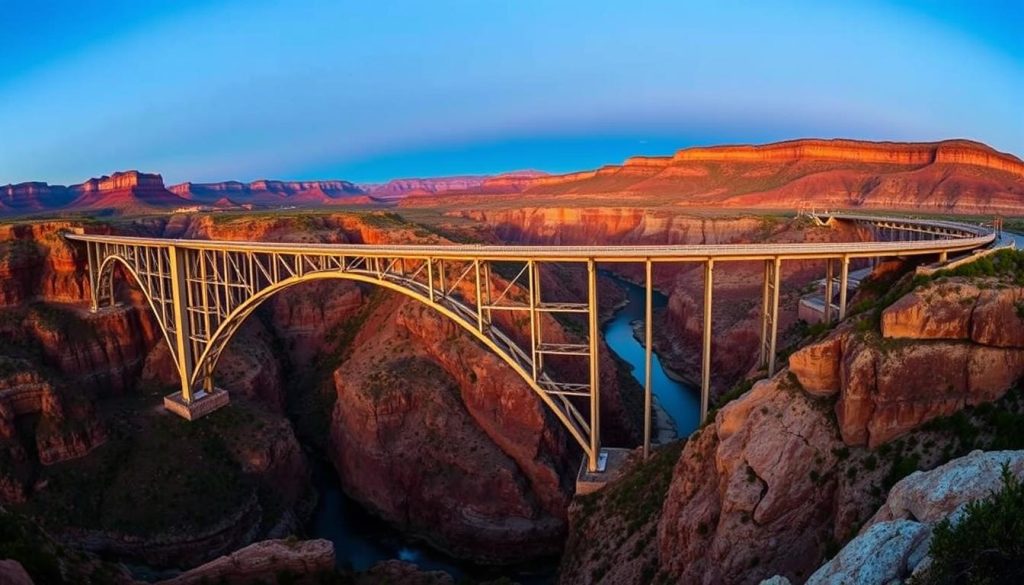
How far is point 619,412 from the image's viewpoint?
118ft

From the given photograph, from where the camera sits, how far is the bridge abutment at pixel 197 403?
36781 millimetres

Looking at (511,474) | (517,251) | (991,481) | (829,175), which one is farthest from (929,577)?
(829,175)

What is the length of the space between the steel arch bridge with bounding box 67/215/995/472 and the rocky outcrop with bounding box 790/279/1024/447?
17.1 feet

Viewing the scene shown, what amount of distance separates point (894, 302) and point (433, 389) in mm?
22808

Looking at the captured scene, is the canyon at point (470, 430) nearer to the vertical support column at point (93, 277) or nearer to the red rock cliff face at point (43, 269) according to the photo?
the red rock cliff face at point (43, 269)

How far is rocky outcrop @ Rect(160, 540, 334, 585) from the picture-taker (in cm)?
1938

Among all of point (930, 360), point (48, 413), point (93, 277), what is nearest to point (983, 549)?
point (930, 360)

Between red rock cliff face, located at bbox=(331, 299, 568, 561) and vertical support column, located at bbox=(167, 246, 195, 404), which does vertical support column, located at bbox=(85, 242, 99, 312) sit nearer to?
vertical support column, located at bbox=(167, 246, 195, 404)

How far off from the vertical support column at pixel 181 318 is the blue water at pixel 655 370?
27.3 m

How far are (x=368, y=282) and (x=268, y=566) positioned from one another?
17.4 m

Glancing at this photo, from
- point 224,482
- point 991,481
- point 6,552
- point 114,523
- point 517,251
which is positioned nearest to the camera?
point 991,481

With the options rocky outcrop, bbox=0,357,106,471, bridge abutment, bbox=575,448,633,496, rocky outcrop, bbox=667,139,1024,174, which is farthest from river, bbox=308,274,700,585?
rocky outcrop, bbox=667,139,1024,174

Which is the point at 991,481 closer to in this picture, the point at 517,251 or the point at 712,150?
the point at 517,251

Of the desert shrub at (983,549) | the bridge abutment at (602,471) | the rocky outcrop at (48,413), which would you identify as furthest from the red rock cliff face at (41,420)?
the desert shrub at (983,549)
